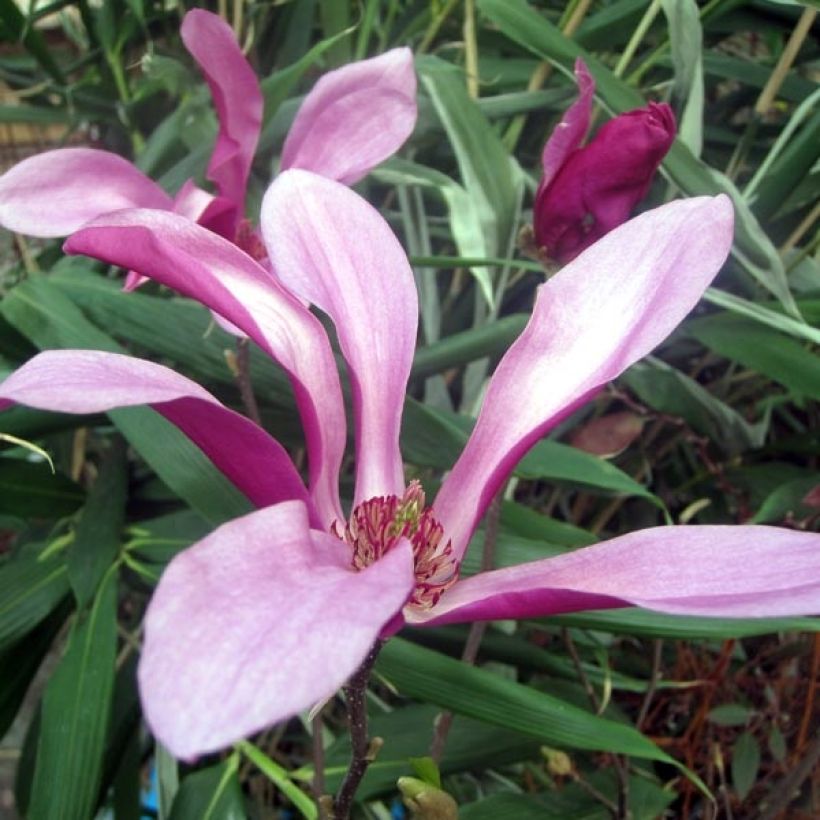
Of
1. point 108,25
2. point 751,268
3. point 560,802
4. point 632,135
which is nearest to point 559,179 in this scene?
point 632,135

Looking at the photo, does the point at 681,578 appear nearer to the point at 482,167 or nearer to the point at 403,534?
the point at 403,534

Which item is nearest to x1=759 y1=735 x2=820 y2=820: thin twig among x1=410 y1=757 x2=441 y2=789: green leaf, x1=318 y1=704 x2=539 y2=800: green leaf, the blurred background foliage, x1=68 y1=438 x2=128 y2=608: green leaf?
the blurred background foliage

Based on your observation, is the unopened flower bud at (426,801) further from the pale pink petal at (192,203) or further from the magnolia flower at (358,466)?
the pale pink petal at (192,203)

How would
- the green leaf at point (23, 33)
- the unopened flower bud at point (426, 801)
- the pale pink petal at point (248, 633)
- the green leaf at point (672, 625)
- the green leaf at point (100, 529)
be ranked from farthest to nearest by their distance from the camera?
the green leaf at point (23, 33) < the green leaf at point (100, 529) < the green leaf at point (672, 625) < the unopened flower bud at point (426, 801) < the pale pink petal at point (248, 633)

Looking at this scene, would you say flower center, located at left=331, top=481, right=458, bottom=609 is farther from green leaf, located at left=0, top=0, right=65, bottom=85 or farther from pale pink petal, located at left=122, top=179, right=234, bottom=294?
green leaf, located at left=0, top=0, right=65, bottom=85

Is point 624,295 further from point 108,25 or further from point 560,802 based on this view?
point 108,25

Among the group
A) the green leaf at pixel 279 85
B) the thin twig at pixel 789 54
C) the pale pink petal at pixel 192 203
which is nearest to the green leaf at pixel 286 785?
the pale pink petal at pixel 192 203
